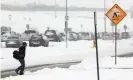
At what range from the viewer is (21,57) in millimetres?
18453

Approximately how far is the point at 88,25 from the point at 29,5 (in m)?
21.6

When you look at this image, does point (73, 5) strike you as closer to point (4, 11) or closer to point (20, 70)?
point (4, 11)

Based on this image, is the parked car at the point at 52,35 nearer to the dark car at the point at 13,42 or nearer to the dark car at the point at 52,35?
the dark car at the point at 52,35

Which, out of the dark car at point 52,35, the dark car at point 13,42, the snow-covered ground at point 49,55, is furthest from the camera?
the dark car at point 52,35

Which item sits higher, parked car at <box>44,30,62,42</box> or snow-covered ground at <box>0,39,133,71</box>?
parked car at <box>44,30,62,42</box>


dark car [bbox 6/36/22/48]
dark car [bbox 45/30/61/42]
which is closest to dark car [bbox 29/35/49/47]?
dark car [bbox 6/36/22/48]

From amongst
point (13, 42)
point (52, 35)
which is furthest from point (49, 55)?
point (52, 35)

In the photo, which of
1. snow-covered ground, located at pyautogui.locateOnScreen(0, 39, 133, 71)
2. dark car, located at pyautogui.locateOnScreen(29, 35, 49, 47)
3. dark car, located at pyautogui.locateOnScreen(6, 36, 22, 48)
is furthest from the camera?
dark car, located at pyautogui.locateOnScreen(29, 35, 49, 47)

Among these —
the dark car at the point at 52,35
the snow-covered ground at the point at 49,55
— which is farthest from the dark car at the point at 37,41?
the dark car at the point at 52,35

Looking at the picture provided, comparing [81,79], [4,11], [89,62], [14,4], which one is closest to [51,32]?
→ [89,62]

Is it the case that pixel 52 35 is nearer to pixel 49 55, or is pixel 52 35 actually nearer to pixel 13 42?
pixel 13 42

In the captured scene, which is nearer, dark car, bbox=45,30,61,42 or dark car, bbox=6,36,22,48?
dark car, bbox=6,36,22,48

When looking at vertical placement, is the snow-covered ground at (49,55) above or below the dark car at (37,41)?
below

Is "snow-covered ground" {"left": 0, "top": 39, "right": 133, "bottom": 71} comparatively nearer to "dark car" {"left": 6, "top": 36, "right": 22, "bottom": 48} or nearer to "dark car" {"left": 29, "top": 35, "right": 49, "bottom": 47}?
"dark car" {"left": 6, "top": 36, "right": 22, "bottom": 48}
